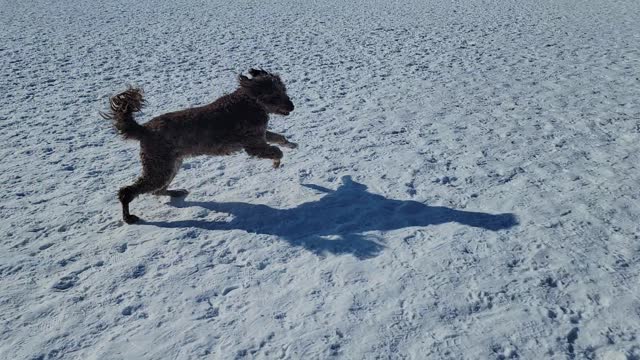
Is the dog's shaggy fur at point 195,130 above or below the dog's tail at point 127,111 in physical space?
below

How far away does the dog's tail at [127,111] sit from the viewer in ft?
18.0

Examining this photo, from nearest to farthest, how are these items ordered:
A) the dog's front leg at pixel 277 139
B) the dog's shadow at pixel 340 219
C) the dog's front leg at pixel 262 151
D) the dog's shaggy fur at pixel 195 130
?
the dog's shadow at pixel 340 219 → the dog's shaggy fur at pixel 195 130 → the dog's front leg at pixel 262 151 → the dog's front leg at pixel 277 139

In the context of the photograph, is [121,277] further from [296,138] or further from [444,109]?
[444,109]

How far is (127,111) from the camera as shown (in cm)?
550

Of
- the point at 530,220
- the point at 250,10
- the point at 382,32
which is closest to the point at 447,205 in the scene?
the point at 530,220

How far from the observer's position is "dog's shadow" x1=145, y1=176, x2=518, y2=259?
17.3 ft

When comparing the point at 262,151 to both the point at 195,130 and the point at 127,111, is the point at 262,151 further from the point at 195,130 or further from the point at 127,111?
the point at 127,111

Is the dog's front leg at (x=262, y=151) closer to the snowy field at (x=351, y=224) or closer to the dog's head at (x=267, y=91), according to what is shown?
the snowy field at (x=351, y=224)

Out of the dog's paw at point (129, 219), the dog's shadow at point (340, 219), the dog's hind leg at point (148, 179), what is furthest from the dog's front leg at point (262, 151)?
the dog's paw at point (129, 219)

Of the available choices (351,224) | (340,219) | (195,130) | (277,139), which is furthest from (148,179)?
(351,224)

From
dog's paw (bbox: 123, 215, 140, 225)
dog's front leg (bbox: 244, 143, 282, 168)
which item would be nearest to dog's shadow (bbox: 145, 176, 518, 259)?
dog's paw (bbox: 123, 215, 140, 225)

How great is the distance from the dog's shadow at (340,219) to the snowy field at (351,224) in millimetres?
26

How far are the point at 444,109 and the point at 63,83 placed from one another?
29.4ft

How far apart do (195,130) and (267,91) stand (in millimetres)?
1258
